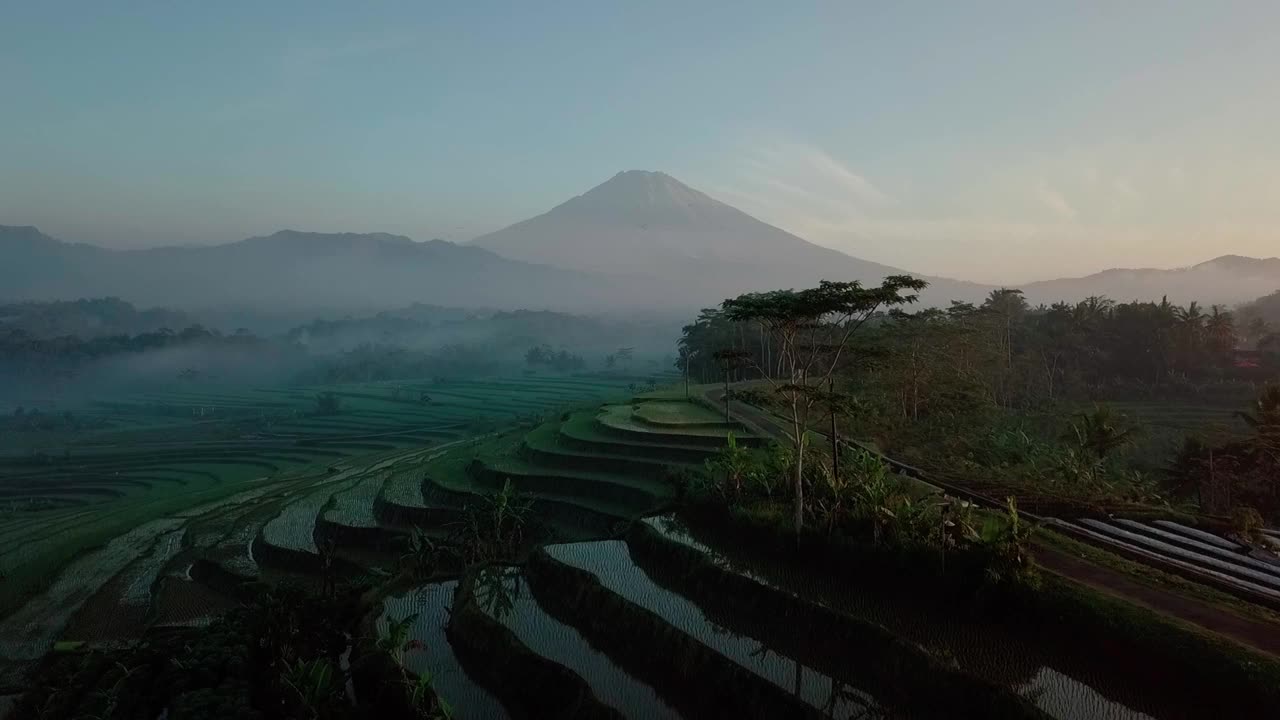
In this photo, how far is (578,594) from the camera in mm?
10875

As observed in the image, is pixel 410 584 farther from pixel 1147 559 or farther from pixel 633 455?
pixel 1147 559

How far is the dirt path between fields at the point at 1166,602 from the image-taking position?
745 centimetres

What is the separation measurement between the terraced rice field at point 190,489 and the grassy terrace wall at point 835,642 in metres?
8.74

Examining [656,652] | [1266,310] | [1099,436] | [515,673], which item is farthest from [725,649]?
[1266,310]

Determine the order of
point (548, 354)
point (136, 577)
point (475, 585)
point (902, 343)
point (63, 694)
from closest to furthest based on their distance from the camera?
point (63, 694) < point (475, 585) < point (136, 577) < point (902, 343) < point (548, 354)

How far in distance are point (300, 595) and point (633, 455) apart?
34.1ft

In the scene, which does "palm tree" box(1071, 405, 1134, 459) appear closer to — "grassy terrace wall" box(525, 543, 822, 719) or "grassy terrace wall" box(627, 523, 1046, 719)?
"grassy terrace wall" box(627, 523, 1046, 719)

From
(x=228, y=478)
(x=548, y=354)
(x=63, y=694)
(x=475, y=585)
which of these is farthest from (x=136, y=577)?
(x=548, y=354)

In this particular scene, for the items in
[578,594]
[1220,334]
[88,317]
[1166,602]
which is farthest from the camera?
[88,317]

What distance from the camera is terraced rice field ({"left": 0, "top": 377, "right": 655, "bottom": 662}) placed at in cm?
1472

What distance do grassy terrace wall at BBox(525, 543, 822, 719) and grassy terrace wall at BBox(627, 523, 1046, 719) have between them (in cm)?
92

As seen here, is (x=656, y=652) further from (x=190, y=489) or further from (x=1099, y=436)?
(x=190, y=489)

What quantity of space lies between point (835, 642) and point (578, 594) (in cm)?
413

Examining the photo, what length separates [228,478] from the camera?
3241 cm
